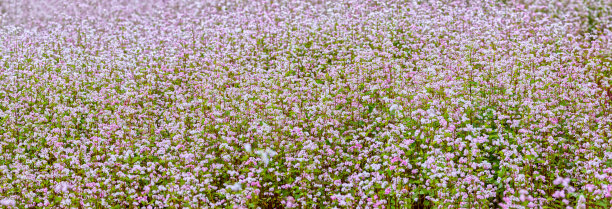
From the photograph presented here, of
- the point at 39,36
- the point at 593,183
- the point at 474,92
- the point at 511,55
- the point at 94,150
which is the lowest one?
the point at 593,183

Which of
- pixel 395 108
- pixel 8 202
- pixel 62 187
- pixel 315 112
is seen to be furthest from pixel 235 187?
pixel 395 108

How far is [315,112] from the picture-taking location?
33.2 feet

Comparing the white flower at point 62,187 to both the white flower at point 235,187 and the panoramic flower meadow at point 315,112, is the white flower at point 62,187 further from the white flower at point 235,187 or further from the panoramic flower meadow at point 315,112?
the white flower at point 235,187

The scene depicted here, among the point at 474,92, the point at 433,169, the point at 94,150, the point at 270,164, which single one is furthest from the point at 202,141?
the point at 474,92

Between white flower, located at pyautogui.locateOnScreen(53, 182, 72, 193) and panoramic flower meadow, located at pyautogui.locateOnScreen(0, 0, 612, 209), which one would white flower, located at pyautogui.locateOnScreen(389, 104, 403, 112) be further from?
white flower, located at pyautogui.locateOnScreen(53, 182, 72, 193)

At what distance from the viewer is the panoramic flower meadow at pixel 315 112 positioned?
26.1 feet

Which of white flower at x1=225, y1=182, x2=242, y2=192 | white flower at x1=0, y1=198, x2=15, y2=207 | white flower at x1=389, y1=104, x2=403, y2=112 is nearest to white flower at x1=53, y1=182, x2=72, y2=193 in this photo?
white flower at x1=0, y1=198, x2=15, y2=207

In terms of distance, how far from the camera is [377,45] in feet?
41.9

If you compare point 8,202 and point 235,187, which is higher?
point 235,187

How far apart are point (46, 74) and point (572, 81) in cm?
1050

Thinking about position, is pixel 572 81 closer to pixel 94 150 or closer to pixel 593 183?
pixel 593 183

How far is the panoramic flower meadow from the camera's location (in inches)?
313

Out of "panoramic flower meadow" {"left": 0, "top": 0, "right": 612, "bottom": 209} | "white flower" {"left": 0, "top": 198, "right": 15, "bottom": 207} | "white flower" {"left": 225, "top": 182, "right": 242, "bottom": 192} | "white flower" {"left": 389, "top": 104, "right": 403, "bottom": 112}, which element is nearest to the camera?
"white flower" {"left": 225, "top": 182, "right": 242, "bottom": 192}

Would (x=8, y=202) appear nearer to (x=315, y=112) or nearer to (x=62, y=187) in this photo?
(x=62, y=187)
